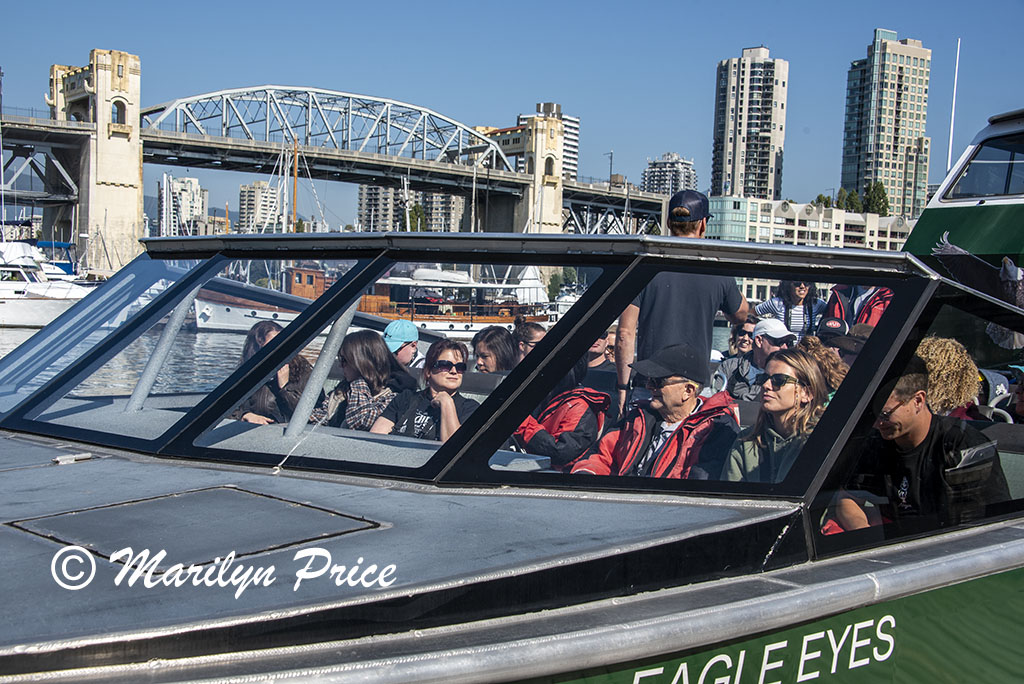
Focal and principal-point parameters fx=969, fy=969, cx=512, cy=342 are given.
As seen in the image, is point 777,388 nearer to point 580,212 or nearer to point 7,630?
point 7,630

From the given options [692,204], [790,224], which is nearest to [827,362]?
[692,204]

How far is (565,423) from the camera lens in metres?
2.82

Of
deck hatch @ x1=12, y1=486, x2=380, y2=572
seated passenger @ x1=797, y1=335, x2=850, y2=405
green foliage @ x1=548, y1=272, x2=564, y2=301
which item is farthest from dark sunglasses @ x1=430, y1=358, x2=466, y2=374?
seated passenger @ x1=797, y1=335, x2=850, y2=405

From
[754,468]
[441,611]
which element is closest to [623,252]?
[754,468]

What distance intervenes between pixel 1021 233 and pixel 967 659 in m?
6.56

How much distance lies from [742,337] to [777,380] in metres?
0.17

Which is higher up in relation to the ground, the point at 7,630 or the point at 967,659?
the point at 7,630

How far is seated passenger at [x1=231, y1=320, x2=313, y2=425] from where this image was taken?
3.15 meters

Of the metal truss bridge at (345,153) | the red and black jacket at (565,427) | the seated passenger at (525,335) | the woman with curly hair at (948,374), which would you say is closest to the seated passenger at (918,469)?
the woman with curly hair at (948,374)

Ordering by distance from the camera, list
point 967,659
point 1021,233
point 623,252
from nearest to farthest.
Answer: point 967,659 → point 623,252 → point 1021,233

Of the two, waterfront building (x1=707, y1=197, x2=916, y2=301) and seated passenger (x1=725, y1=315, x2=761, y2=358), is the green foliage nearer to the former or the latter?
seated passenger (x1=725, y1=315, x2=761, y2=358)

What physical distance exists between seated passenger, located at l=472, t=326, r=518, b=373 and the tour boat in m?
0.06

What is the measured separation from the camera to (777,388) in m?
2.85

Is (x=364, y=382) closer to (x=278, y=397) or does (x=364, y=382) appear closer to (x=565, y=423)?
(x=278, y=397)
